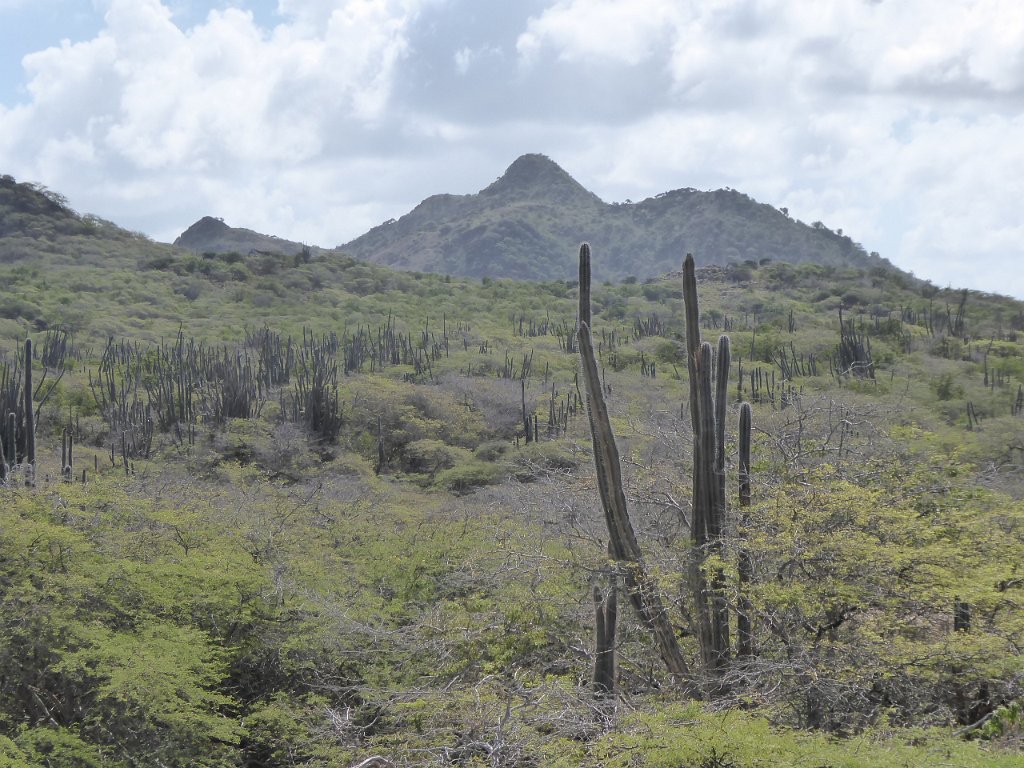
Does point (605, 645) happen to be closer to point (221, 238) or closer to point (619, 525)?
point (619, 525)

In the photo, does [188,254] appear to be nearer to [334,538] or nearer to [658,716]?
[334,538]

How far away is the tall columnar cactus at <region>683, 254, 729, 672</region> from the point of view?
34.0 feet

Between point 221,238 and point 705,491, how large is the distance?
6788 inches

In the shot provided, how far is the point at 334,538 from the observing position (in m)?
18.0

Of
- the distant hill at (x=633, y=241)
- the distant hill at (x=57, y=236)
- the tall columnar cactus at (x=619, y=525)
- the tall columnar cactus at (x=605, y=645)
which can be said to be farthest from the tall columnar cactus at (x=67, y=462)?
the distant hill at (x=633, y=241)

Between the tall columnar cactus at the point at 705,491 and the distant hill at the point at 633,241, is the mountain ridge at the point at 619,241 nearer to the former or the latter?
the distant hill at the point at 633,241

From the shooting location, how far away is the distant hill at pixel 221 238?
170625 millimetres

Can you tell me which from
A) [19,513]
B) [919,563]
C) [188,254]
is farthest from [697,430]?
[188,254]

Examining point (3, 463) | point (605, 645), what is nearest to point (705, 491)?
point (605, 645)

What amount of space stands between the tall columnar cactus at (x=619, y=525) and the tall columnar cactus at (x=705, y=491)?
1.17 feet

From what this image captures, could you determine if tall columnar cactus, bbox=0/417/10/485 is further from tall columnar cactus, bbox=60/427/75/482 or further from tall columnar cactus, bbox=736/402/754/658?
tall columnar cactus, bbox=736/402/754/658

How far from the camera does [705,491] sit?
10.5m

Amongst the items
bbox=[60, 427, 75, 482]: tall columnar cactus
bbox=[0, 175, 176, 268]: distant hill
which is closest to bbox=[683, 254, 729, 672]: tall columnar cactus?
bbox=[60, 427, 75, 482]: tall columnar cactus

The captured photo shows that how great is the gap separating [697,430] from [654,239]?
182254 mm
